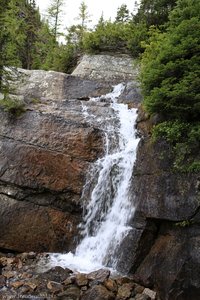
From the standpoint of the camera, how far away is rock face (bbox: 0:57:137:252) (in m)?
10.0

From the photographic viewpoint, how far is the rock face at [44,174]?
394 inches

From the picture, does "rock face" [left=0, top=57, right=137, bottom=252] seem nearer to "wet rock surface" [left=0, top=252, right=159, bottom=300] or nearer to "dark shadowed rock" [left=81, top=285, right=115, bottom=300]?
"wet rock surface" [left=0, top=252, right=159, bottom=300]

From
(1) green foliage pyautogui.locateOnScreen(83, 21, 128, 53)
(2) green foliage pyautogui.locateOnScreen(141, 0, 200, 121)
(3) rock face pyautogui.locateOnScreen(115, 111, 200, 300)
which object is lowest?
(3) rock face pyautogui.locateOnScreen(115, 111, 200, 300)

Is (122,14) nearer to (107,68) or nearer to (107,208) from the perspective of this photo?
(107,68)

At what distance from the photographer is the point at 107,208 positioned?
984 centimetres

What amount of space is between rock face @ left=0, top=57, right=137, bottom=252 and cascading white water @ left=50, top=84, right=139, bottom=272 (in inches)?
13.8

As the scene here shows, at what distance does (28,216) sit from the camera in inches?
398

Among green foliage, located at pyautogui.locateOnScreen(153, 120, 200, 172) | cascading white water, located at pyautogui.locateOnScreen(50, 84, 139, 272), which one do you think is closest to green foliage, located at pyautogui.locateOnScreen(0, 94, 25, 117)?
cascading white water, located at pyautogui.locateOnScreen(50, 84, 139, 272)

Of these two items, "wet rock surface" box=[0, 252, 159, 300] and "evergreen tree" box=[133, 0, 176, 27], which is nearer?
"wet rock surface" box=[0, 252, 159, 300]

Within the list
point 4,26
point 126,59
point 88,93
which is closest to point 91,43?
point 126,59

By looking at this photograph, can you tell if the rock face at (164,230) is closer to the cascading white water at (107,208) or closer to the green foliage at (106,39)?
the cascading white water at (107,208)

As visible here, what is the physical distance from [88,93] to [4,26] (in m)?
4.43

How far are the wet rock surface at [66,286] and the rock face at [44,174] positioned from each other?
1.64 m

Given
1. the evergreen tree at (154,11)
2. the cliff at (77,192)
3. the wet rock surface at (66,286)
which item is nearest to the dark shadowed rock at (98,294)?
the wet rock surface at (66,286)
